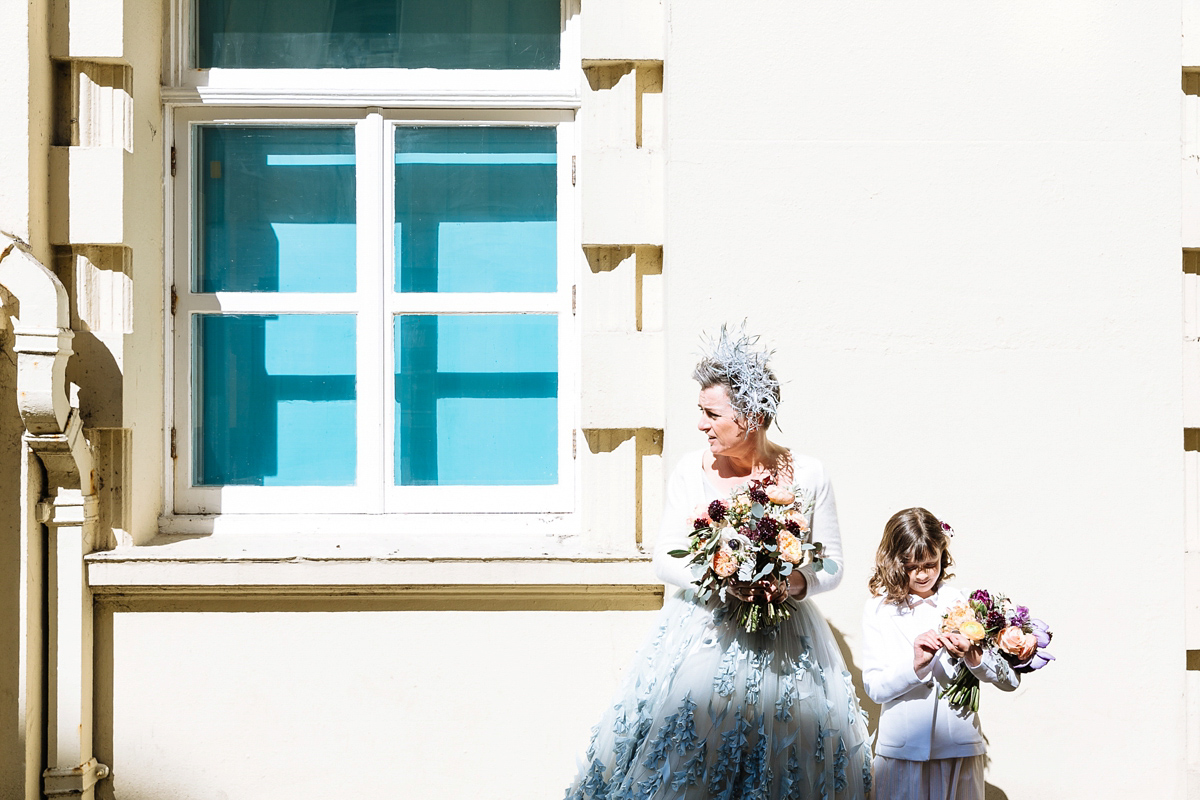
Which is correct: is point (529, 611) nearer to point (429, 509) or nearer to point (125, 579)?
point (429, 509)

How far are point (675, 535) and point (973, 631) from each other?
82cm

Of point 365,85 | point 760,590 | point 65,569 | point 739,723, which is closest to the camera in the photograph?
point 760,590

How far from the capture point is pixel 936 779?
266 cm

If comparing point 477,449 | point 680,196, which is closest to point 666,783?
point 477,449

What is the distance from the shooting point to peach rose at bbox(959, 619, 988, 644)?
7.97 ft

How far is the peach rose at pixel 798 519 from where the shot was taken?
2.54 meters

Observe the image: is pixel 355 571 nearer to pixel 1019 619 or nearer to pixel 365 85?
pixel 365 85

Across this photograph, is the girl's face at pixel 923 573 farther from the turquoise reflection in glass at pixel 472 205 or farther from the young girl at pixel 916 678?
the turquoise reflection in glass at pixel 472 205

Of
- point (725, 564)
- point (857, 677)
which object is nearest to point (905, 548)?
point (725, 564)

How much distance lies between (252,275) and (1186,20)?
3.36 metres

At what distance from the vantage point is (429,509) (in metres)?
3.62

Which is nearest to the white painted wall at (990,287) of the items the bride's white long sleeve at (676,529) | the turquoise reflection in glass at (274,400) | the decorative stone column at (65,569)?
the bride's white long sleeve at (676,529)

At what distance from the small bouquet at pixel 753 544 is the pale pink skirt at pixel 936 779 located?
0.53 metres

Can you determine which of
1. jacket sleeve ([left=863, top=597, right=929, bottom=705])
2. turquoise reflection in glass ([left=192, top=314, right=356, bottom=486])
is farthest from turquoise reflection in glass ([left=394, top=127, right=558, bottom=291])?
jacket sleeve ([left=863, top=597, right=929, bottom=705])
